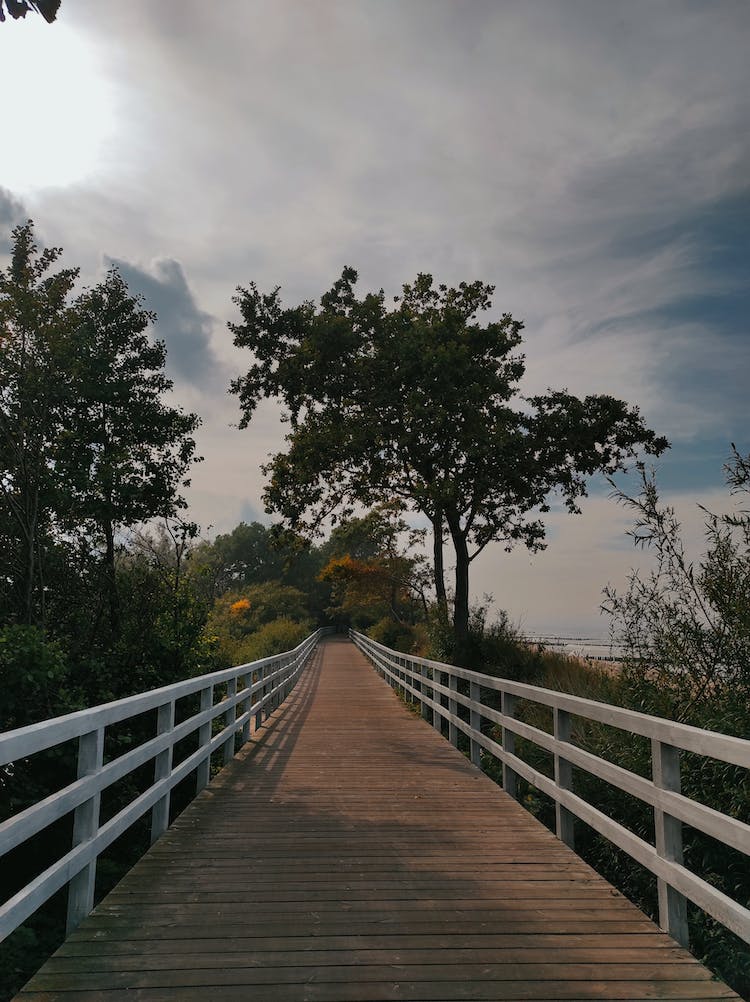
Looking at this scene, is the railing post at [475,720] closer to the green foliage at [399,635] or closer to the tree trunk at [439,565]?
the tree trunk at [439,565]

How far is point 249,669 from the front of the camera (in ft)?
32.8

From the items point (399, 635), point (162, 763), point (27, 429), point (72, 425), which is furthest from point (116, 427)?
point (399, 635)

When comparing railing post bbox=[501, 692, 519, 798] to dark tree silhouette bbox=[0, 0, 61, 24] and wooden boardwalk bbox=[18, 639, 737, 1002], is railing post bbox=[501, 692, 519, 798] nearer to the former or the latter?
wooden boardwalk bbox=[18, 639, 737, 1002]

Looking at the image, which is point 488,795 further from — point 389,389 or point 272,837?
point 389,389

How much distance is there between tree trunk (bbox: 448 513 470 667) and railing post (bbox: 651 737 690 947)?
15.5m

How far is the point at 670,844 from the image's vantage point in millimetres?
3758

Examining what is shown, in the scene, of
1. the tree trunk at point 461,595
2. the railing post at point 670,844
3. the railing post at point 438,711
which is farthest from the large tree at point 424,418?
the railing post at point 670,844

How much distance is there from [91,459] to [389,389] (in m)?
7.77

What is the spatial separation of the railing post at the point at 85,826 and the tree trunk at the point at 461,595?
1570cm

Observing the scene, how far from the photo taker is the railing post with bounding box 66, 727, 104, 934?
399 cm

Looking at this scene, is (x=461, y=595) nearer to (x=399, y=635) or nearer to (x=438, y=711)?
(x=438, y=711)

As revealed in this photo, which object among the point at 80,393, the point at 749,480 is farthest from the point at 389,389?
the point at 749,480

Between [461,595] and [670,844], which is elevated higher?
[461,595]

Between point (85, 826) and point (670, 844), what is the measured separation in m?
3.15
